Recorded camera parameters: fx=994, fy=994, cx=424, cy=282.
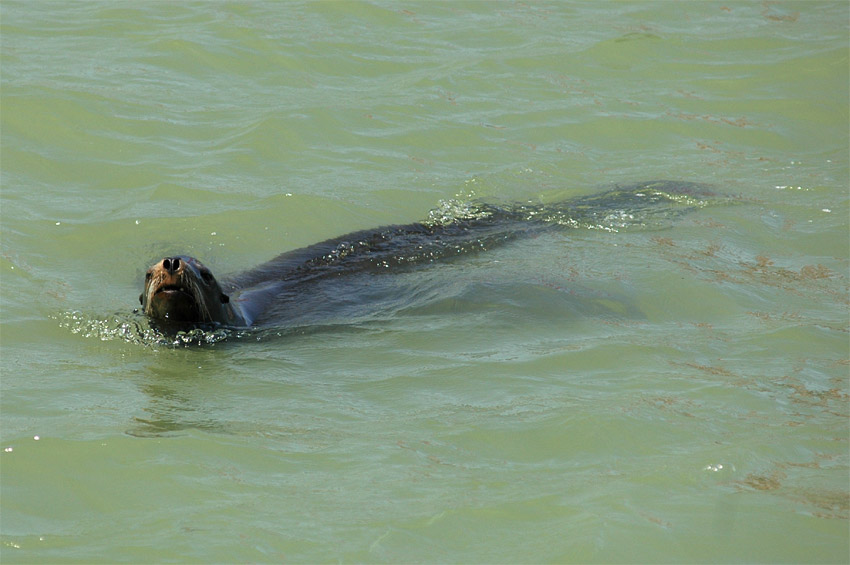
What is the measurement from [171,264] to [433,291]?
1.82 meters

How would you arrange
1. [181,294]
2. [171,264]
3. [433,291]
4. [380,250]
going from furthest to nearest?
[380,250] → [433,291] → [181,294] → [171,264]

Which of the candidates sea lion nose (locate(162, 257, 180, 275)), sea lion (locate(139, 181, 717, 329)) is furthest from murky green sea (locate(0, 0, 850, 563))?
sea lion nose (locate(162, 257, 180, 275))

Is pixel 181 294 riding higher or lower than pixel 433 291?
higher

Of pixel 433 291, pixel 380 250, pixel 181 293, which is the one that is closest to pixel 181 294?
pixel 181 293

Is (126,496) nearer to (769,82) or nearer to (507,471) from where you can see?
(507,471)

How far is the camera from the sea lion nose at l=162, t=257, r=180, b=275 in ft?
17.6

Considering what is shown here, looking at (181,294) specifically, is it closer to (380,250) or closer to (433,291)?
(433,291)

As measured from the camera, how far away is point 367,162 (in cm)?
875

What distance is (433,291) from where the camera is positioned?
651cm

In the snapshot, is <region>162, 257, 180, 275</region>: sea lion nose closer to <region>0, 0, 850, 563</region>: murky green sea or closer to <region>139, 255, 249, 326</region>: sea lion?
<region>139, 255, 249, 326</region>: sea lion

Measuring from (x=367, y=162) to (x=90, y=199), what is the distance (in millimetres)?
2353

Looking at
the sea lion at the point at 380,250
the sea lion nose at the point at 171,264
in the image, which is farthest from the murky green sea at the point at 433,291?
the sea lion nose at the point at 171,264

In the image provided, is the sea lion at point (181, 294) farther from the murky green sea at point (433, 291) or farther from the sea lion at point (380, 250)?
the murky green sea at point (433, 291)

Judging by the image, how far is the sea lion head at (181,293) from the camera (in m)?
5.43
